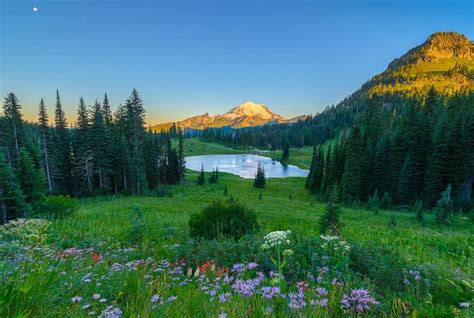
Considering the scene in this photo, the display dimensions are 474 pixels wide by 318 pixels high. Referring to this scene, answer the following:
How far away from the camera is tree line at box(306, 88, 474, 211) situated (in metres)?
34.3

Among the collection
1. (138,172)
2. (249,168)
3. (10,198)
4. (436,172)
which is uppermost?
(10,198)

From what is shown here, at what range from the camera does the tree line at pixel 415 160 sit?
34.3 m

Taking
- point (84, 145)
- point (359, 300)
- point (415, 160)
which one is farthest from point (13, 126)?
point (415, 160)

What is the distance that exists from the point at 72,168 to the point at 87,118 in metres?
11.3

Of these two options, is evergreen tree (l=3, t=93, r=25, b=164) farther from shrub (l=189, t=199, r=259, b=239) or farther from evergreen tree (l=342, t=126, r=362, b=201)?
evergreen tree (l=342, t=126, r=362, b=201)

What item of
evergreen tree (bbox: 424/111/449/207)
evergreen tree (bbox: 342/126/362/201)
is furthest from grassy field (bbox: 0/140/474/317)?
evergreen tree (bbox: 342/126/362/201)

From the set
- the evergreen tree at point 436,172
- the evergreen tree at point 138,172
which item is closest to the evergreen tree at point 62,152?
the evergreen tree at point 138,172

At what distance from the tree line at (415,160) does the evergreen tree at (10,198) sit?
39772 mm

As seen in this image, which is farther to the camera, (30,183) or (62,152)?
(62,152)

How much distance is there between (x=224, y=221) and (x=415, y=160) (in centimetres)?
4132

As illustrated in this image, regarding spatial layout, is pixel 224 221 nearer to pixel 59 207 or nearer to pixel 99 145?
pixel 59 207

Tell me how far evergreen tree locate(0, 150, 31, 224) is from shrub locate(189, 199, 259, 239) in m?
15.1

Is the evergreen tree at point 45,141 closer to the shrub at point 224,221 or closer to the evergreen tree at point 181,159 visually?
the evergreen tree at point 181,159

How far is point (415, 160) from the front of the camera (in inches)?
1524
